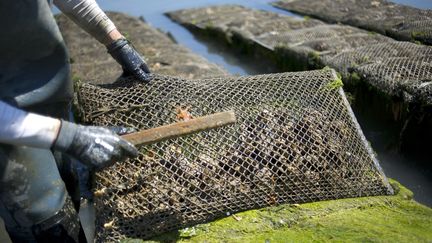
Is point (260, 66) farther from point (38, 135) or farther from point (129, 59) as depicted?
point (38, 135)

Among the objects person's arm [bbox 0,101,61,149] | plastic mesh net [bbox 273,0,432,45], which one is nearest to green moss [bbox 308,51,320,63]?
plastic mesh net [bbox 273,0,432,45]

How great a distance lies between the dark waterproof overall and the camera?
271cm

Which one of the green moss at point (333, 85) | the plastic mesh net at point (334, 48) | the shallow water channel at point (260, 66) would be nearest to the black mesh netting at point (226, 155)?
the green moss at point (333, 85)

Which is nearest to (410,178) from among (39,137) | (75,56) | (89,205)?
(89,205)

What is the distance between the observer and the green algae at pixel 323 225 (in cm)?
305

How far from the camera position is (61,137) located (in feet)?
8.08

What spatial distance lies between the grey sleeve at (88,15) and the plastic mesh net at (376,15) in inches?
195

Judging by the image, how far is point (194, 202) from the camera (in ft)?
10.4

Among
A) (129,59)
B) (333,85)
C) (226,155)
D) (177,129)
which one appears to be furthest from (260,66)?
(177,129)

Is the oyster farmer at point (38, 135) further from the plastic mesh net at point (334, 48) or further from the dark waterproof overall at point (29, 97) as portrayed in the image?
the plastic mesh net at point (334, 48)

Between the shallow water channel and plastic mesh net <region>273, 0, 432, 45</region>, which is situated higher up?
plastic mesh net <region>273, 0, 432, 45</region>

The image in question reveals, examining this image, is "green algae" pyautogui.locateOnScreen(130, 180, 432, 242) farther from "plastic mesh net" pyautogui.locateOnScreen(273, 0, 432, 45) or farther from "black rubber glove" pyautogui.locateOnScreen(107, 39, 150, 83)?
"plastic mesh net" pyautogui.locateOnScreen(273, 0, 432, 45)

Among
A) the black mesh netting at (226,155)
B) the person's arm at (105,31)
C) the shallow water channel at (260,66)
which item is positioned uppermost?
the person's arm at (105,31)

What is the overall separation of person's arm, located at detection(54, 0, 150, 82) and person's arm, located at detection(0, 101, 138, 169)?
3.93 ft
